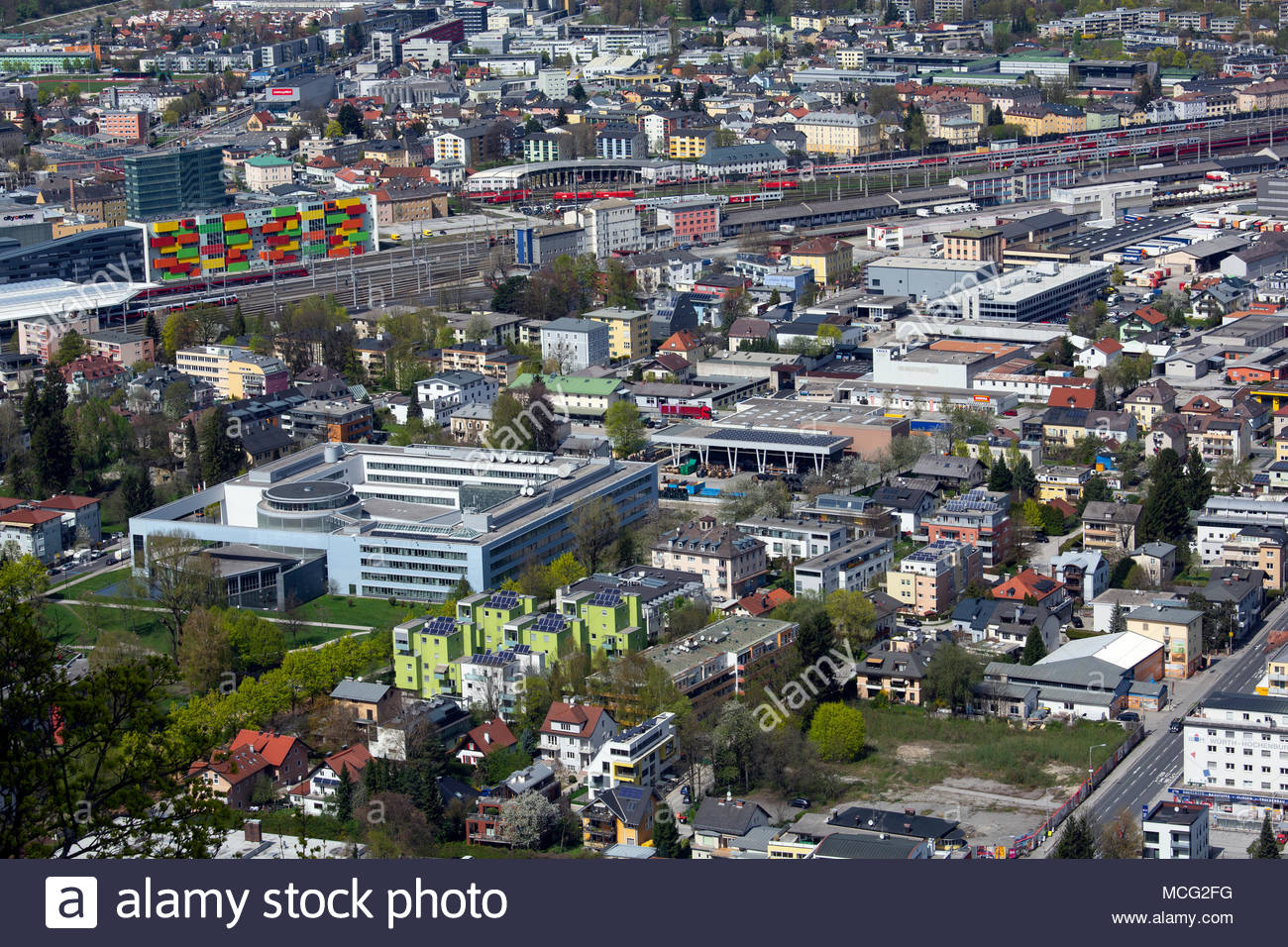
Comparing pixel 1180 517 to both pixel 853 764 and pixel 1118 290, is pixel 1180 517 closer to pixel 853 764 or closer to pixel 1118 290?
pixel 853 764

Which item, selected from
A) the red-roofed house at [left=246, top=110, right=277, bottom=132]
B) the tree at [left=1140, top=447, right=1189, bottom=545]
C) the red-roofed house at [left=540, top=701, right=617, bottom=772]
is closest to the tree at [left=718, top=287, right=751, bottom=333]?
the tree at [left=1140, top=447, right=1189, bottom=545]

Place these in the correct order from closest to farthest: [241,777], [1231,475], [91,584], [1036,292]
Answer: [241,777]
[91,584]
[1231,475]
[1036,292]

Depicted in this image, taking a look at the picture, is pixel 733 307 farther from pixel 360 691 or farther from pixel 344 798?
pixel 344 798

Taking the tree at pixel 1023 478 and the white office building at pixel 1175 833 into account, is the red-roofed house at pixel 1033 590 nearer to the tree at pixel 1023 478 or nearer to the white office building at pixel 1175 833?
→ the tree at pixel 1023 478

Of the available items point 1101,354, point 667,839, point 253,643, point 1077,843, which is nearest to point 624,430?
point 1101,354
